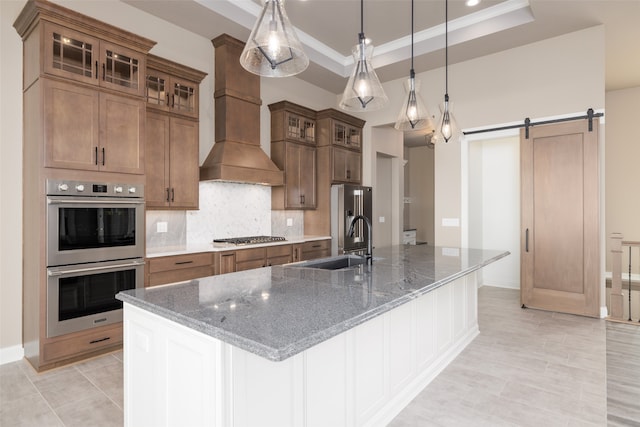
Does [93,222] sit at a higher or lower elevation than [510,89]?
lower

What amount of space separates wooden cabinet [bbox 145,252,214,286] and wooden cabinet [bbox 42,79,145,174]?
2.92 feet

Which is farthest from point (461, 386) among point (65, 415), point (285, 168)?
point (285, 168)

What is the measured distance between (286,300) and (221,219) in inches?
127

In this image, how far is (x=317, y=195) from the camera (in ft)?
18.3

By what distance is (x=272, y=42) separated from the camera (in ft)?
5.56

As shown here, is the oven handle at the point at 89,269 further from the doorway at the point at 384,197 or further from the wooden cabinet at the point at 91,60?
the doorway at the point at 384,197

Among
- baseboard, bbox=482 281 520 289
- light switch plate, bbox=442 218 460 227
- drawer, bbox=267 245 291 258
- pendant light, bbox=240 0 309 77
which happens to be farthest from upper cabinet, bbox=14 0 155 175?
baseboard, bbox=482 281 520 289

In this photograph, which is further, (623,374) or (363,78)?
(623,374)

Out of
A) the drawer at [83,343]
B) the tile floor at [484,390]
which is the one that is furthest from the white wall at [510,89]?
the drawer at [83,343]

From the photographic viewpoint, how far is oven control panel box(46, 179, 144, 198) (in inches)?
110

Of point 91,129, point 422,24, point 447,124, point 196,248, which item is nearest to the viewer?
point 91,129

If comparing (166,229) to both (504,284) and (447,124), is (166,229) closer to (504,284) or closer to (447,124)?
(447,124)

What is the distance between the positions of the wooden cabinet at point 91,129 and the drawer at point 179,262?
87 centimetres

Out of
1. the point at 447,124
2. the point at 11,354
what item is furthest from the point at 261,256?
the point at 447,124
